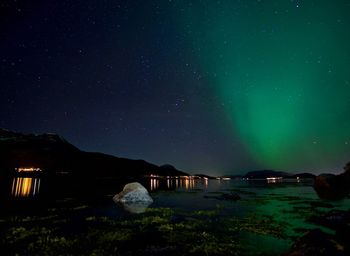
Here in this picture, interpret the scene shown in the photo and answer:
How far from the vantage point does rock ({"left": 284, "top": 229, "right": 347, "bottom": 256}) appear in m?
10.8

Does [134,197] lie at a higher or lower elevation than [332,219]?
higher

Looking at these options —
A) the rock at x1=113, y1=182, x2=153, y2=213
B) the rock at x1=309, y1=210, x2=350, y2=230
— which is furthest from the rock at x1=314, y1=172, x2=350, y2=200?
the rock at x1=113, y1=182, x2=153, y2=213

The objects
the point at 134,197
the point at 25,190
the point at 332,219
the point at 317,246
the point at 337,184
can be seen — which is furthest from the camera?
the point at 337,184

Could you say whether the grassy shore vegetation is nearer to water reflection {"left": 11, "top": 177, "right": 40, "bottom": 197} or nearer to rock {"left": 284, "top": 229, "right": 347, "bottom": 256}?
rock {"left": 284, "top": 229, "right": 347, "bottom": 256}

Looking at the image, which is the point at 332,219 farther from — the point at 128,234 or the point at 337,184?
the point at 337,184

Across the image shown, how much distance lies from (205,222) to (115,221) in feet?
26.7

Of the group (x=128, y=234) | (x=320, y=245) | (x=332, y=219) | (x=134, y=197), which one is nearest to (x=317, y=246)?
(x=320, y=245)

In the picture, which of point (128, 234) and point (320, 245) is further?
point (128, 234)

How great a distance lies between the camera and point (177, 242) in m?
15.9

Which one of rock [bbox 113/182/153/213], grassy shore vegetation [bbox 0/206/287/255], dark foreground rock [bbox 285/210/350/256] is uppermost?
rock [bbox 113/182/153/213]

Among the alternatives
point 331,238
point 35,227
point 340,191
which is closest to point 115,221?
point 35,227

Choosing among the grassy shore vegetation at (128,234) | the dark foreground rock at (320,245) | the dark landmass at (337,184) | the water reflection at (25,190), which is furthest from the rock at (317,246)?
the dark landmass at (337,184)

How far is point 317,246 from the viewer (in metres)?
11.2

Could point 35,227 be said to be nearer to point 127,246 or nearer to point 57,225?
point 57,225
